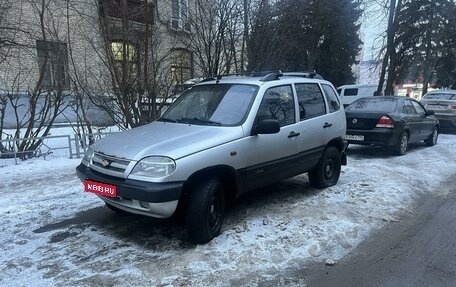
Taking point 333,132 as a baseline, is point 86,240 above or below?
below

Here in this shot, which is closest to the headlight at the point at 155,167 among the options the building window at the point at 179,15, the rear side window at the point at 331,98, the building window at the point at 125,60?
the rear side window at the point at 331,98

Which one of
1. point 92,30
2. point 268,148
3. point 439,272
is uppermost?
point 92,30

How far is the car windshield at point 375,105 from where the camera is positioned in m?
9.59

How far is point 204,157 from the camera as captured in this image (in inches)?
157

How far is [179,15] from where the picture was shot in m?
11.2

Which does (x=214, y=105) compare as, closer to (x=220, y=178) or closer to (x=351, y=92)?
(x=220, y=178)

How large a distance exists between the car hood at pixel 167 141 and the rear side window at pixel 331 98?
7.96ft

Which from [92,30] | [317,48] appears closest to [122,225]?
[92,30]

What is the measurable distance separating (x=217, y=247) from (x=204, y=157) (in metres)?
0.99

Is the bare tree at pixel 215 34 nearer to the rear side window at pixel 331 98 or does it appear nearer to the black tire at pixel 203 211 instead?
the rear side window at pixel 331 98

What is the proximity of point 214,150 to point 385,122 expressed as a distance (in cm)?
636

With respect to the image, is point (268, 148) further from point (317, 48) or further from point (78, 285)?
point (317, 48)

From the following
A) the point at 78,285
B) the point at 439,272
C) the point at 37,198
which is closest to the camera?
the point at 78,285

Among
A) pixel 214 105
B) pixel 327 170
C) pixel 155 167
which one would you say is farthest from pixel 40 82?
pixel 327 170
